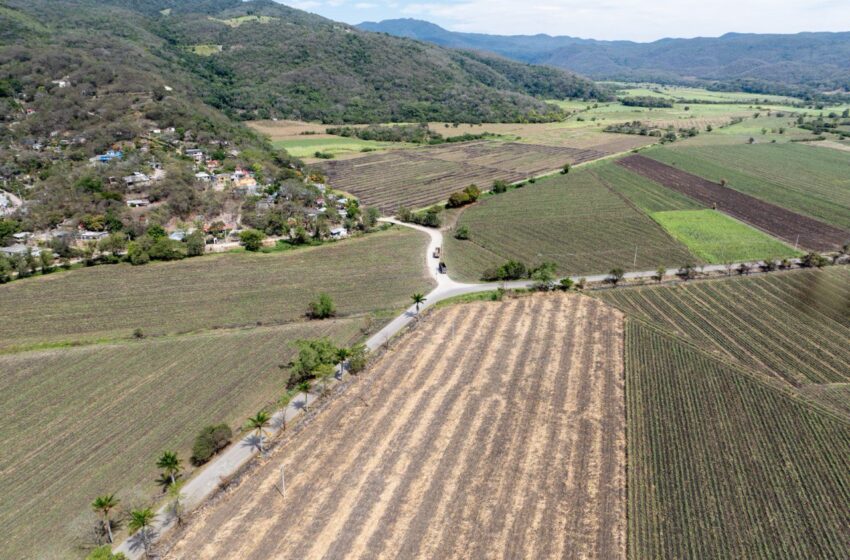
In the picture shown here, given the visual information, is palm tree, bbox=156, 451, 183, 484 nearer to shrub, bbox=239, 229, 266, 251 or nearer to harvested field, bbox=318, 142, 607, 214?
shrub, bbox=239, 229, 266, 251

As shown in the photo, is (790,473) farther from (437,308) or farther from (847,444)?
(437,308)

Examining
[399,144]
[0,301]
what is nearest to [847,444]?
[0,301]

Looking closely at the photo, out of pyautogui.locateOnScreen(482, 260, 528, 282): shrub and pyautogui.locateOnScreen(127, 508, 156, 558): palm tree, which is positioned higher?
pyautogui.locateOnScreen(482, 260, 528, 282): shrub

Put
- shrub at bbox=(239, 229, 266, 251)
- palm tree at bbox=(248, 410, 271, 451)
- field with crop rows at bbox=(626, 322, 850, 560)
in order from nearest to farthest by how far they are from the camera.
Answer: field with crop rows at bbox=(626, 322, 850, 560), palm tree at bbox=(248, 410, 271, 451), shrub at bbox=(239, 229, 266, 251)

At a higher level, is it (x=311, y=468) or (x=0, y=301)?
(x=0, y=301)

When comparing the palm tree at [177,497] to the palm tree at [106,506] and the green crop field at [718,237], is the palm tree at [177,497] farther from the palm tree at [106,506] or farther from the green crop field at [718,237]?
the green crop field at [718,237]

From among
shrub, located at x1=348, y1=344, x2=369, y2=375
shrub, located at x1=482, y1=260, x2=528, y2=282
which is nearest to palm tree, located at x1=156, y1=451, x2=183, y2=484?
shrub, located at x1=348, y1=344, x2=369, y2=375
